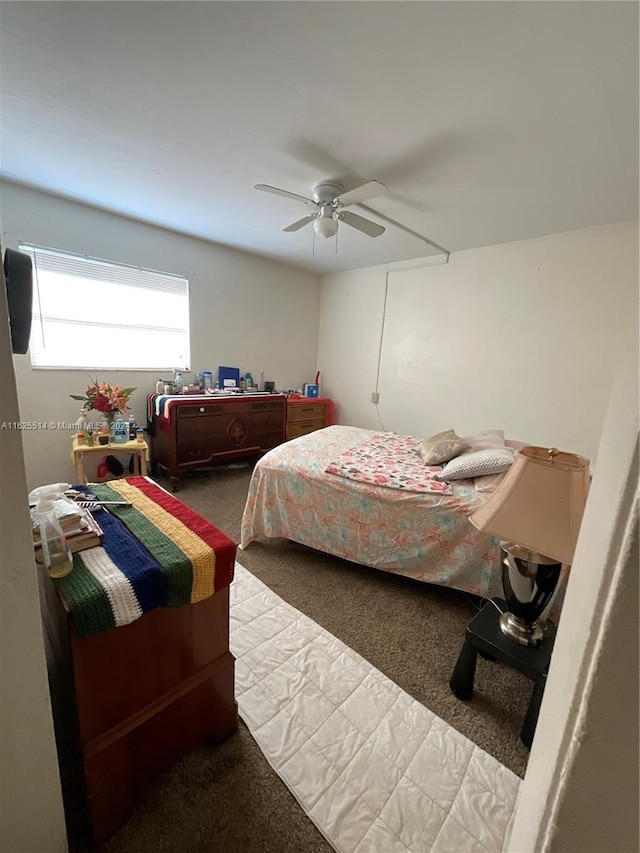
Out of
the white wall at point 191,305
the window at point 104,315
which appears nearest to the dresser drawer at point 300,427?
the white wall at point 191,305

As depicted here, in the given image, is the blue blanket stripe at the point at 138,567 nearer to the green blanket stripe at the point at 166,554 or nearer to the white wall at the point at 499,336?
the green blanket stripe at the point at 166,554

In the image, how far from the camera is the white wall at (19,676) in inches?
20.9

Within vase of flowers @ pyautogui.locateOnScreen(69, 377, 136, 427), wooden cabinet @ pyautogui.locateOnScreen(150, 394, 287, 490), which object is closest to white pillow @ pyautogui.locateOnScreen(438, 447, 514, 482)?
wooden cabinet @ pyautogui.locateOnScreen(150, 394, 287, 490)

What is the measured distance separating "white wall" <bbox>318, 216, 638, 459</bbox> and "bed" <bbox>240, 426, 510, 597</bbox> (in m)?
1.65

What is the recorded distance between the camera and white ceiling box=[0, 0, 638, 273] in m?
1.15

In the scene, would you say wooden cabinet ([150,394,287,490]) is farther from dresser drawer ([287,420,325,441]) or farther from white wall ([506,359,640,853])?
white wall ([506,359,640,853])

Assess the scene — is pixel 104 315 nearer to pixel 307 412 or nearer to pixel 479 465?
pixel 307 412

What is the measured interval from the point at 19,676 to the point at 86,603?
148 mm

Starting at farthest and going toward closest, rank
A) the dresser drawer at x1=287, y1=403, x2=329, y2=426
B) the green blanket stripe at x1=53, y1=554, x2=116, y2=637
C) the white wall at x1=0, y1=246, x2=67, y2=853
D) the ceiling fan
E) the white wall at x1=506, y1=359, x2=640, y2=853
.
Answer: the dresser drawer at x1=287, y1=403, x2=329, y2=426, the ceiling fan, the green blanket stripe at x1=53, y1=554, x2=116, y2=637, the white wall at x1=0, y1=246, x2=67, y2=853, the white wall at x1=506, y1=359, x2=640, y2=853

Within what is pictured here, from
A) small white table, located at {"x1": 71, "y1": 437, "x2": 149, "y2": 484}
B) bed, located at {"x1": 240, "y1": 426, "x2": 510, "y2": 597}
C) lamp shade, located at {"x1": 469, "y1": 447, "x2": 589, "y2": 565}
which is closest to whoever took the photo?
lamp shade, located at {"x1": 469, "y1": 447, "x2": 589, "y2": 565}

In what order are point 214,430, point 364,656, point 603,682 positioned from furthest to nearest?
point 214,430
point 364,656
point 603,682

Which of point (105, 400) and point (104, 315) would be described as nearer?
point (105, 400)

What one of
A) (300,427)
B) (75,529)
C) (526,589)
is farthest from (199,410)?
(526,589)

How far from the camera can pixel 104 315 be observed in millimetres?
2963
